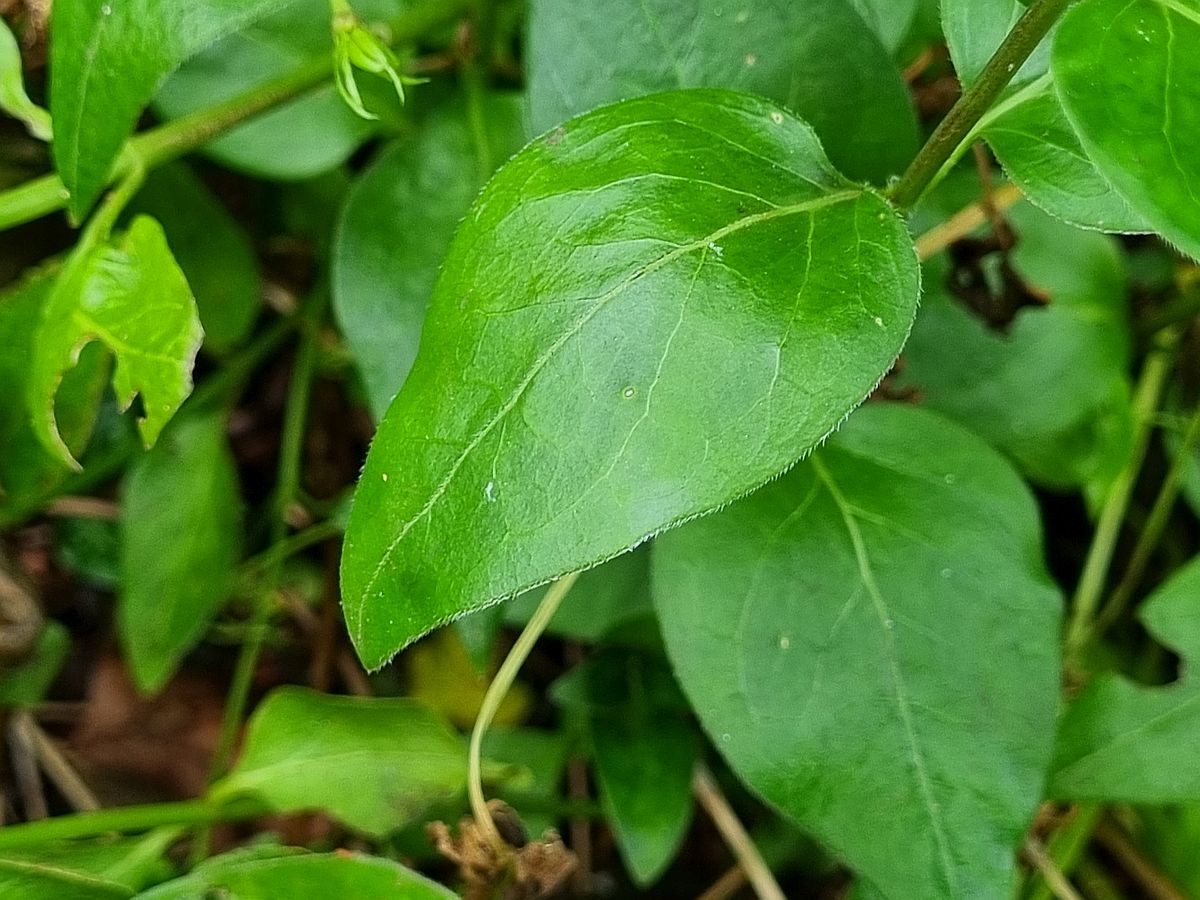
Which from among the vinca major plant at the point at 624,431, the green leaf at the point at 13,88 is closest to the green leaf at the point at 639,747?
the vinca major plant at the point at 624,431

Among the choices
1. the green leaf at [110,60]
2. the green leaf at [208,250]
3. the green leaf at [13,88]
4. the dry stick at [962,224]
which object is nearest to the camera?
the green leaf at [110,60]

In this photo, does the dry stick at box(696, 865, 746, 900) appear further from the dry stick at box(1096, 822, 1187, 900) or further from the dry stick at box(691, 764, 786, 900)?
the dry stick at box(1096, 822, 1187, 900)

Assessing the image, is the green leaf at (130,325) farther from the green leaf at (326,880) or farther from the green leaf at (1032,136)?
the green leaf at (1032,136)

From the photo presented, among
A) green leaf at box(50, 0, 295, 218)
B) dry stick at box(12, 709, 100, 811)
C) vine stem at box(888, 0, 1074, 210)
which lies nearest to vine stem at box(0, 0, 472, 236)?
green leaf at box(50, 0, 295, 218)

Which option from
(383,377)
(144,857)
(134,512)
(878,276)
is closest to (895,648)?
(878,276)

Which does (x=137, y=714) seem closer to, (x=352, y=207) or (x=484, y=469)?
(x=352, y=207)

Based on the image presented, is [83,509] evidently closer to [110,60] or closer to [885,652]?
[110,60]

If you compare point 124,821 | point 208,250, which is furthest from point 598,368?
point 208,250
